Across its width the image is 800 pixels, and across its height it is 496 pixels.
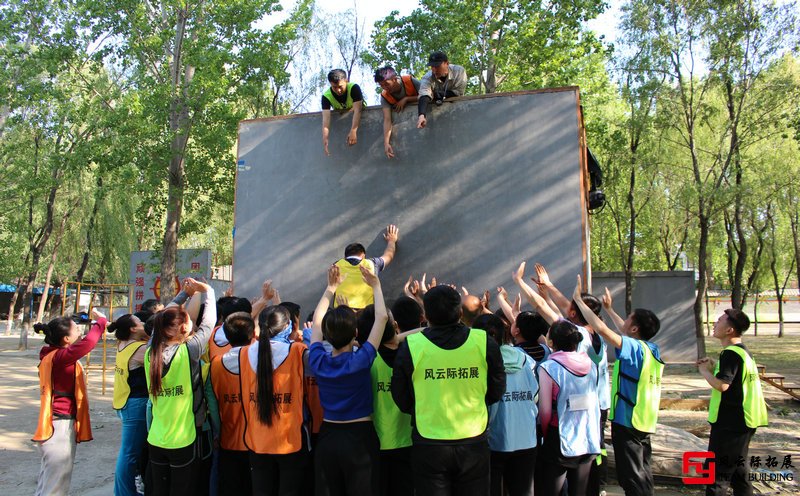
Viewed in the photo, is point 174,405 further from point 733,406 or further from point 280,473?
point 733,406

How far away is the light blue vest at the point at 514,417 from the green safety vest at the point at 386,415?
1.94 ft

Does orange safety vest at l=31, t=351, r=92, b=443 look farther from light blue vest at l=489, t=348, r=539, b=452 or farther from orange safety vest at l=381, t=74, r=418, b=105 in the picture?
orange safety vest at l=381, t=74, r=418, b=105

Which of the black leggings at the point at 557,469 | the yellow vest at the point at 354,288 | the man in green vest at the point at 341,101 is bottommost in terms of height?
the black leggings at the point at 557,469

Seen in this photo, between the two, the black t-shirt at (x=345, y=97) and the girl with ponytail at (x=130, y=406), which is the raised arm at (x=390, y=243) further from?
the girl with ponytail at (x=130, y=406)

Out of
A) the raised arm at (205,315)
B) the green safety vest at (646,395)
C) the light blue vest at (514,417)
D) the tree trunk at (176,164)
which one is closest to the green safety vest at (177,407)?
the raised arm at (205,315)

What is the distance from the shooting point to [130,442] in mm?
4484

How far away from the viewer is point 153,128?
1482cm

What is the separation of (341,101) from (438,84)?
3.50 ft

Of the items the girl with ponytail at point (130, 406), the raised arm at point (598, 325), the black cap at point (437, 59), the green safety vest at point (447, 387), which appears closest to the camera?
the green safety vest at point (447, 387)

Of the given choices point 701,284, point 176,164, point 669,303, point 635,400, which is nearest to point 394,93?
point 635,400

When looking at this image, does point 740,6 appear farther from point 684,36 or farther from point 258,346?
point 258,346

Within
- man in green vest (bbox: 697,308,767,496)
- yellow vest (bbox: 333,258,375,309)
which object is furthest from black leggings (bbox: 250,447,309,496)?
man in green vest (bbox: 697,308,767,496)

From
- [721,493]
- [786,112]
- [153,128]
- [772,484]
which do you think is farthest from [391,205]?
[786,112]

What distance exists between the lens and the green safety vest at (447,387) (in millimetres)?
3188
